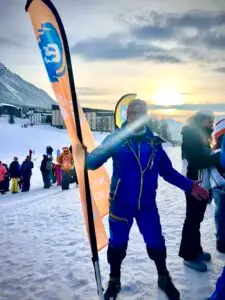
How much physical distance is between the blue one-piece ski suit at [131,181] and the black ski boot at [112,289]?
432 mm

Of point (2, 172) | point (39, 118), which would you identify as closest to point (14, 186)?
point (2, 172)

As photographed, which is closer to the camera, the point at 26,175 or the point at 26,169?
the point at 26,175

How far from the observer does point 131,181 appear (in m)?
3.07

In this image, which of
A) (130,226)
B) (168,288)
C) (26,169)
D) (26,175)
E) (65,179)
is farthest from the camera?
(26,169)

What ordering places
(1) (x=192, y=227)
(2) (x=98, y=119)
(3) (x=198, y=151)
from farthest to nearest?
(2) (x=98, y=119) → (1) (x=192, y=227) → (3) (x=198, y=151)

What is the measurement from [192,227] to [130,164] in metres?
1.41

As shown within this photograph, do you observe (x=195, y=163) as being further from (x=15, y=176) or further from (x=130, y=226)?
(x=15, y=176)

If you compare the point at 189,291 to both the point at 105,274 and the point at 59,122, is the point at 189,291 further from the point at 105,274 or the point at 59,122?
the point at 59,122

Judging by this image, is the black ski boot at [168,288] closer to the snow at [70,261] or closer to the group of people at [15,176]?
the snow at [70,261]

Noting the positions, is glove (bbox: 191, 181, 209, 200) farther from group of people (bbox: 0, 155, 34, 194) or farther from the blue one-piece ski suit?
group of people (bbox: 0, 155, 34, 194)

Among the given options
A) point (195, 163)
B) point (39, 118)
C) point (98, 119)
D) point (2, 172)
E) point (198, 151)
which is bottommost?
point (2, 172)

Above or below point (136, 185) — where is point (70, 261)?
below

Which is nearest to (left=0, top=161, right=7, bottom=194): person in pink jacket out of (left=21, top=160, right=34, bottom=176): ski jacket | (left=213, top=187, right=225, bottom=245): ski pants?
(left=21, top=160, right=34, bottom=176): ski jacket

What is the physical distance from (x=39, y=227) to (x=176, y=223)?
2.69 m
